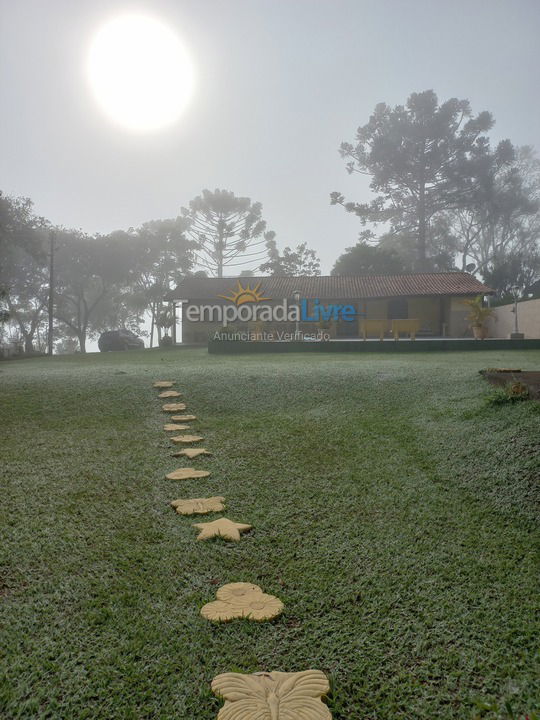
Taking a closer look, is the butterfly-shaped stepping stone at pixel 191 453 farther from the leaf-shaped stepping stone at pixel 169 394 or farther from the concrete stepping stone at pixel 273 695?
the concrete stepping stone at pixel 273 695

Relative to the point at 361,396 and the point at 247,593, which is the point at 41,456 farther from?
the point at 361,396

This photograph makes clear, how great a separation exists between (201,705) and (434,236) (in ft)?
148

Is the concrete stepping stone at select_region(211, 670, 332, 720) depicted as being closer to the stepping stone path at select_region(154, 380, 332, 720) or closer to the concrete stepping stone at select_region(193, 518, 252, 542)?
the stepping stone path at select_region(154, 380, 332, 720)

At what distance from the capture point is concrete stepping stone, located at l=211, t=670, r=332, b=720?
172 centimetres

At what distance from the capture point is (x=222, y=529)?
3.02 meters

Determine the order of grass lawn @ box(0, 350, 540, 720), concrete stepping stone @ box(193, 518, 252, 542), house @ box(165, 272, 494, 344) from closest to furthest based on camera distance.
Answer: grass lawn @ box(0, 350, 540, 720) → concrete stepping stone @ box(193, 518, 252, 542) → house @ box(165, 272, 494, 344)

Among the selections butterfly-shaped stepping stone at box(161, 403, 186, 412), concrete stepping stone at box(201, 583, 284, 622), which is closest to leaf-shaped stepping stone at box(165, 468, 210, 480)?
concrete stepping stone at box(201, 583, 284, 622)

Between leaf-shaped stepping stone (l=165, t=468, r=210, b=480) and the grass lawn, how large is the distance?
0.08m

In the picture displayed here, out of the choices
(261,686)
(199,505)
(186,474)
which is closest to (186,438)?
(186,474)

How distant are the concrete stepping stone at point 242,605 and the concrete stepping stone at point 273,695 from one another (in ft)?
1.10

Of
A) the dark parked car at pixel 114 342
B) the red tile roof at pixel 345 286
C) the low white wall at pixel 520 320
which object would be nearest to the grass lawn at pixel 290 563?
the low white wall at pixel 520 320

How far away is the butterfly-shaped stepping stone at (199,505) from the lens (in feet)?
A: 10.8

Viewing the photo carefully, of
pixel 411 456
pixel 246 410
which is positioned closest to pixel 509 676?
pixel 411 456

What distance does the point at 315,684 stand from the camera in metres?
1.83
